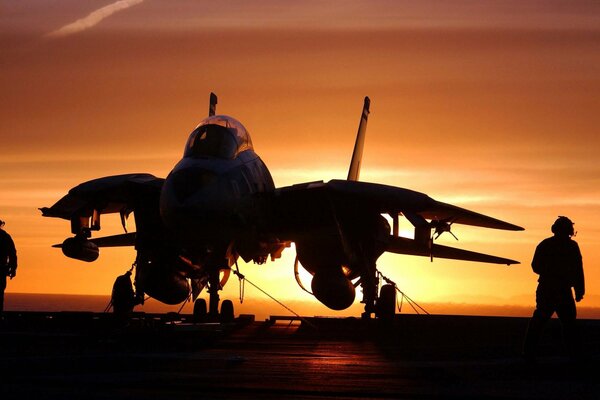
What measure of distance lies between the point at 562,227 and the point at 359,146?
1773 cm

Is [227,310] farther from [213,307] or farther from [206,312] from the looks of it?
[213,307]

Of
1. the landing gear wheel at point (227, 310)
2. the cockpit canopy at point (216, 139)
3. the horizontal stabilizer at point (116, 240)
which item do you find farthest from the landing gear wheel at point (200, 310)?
the cockpit canopy at point (216, 139)

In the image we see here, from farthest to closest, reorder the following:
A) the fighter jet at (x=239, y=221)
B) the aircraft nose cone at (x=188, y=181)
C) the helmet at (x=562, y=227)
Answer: the fighter jet at (x=239, y=221), the aircraft nose cone at (x=188, y=181), the helmet at (x=562, y=227)

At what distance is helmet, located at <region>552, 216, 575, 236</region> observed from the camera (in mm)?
16562

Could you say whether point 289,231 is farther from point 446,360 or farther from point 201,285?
point 446,360

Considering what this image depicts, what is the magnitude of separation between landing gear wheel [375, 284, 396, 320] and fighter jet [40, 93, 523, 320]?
24 millimetres

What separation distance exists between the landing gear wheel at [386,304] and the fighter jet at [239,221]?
0.08 ft

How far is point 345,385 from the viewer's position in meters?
11.7

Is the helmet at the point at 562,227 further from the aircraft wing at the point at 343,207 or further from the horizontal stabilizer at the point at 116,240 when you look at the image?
the horizontal stabilizer at the point at 116,240

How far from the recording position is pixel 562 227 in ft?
54.3

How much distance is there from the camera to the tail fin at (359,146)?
33.4 meters

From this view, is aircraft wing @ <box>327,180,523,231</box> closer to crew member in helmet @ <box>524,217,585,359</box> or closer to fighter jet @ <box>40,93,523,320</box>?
fighter jet @ <box>40,93,523,320</box>

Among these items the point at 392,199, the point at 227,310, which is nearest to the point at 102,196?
the point at 227,310

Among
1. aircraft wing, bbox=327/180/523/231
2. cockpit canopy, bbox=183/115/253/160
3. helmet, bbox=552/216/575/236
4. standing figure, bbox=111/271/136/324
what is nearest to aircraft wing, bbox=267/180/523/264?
aircraft wing, bbox=327/180/523/231
